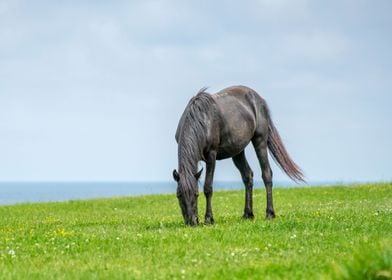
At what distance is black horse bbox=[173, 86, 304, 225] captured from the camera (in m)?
17.3

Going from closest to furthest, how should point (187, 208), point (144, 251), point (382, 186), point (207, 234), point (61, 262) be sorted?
1. point (61, 262)
2. point (144, 251)
3. point (207, 234)
4. point (187, 208)
5. point (382, 186)

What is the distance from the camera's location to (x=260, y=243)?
1440 cm

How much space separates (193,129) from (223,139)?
1559mm

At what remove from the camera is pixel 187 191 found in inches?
664

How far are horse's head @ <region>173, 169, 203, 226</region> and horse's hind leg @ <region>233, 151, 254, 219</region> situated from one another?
12.1 ft

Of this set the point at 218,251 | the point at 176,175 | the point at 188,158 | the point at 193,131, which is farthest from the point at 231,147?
the point at 218,251

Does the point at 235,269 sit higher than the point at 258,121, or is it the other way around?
the point at 258,121

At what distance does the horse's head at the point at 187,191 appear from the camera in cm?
1689

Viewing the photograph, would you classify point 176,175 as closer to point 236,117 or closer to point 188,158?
point 188,158

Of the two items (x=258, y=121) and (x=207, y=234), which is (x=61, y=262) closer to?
(x=207, y=234)

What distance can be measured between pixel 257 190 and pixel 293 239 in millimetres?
24239

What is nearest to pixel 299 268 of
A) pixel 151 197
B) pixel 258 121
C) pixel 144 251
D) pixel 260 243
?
pixel 260 243

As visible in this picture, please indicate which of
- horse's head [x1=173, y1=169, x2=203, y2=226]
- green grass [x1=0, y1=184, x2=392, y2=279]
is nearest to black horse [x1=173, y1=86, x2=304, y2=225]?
horse's head [x1=173, y1=169, x2=203, y2=226]

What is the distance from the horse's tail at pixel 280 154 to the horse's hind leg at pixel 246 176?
0.96 m
